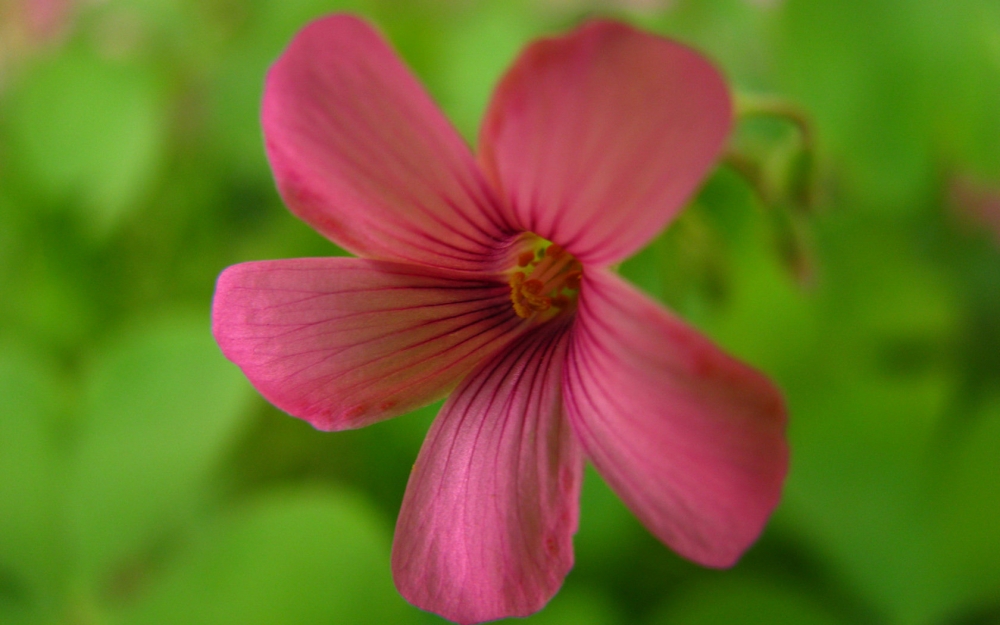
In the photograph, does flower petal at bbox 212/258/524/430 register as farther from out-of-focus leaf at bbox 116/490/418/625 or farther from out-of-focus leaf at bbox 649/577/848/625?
out-of-focus leaf at bbox 649/577/848/625

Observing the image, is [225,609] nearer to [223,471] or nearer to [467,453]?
[223,471]

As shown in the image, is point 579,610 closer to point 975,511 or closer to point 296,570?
point 296,570

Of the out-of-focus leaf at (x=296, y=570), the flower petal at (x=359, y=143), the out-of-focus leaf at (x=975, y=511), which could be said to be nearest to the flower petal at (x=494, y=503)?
the flower petal at (x=359, y=143)

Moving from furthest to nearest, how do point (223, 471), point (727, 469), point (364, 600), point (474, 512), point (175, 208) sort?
point (175, 208) < point (223, 471) < point (364, 600) < point (474, 512) < point (727, 469)

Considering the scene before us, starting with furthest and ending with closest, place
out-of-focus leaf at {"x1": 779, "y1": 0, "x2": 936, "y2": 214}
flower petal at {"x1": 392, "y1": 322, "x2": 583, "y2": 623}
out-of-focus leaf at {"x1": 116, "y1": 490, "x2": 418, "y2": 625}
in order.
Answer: out-of-focus leaf at {"x1": 779, "y1": 0, "x2": 936, "y2": 214}
out-of-focus leaf at {"x1": 116, "y1": 490, "x2": 418, "y2": 625}
flower petal at {"x1": 392, "y1": 322, "x2": 583, "y2": 623}

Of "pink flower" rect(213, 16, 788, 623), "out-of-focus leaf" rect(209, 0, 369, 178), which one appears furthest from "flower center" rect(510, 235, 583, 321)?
"out-of-focus leaf" rect(209, 0, 369, 178)

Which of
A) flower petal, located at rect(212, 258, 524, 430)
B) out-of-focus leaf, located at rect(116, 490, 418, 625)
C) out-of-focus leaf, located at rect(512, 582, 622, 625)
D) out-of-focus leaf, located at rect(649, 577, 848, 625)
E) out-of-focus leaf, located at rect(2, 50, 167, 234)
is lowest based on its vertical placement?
out-of-focus leaf, located at rect(649, 577, 848, 625)

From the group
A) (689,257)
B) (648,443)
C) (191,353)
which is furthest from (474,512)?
(191,353)
